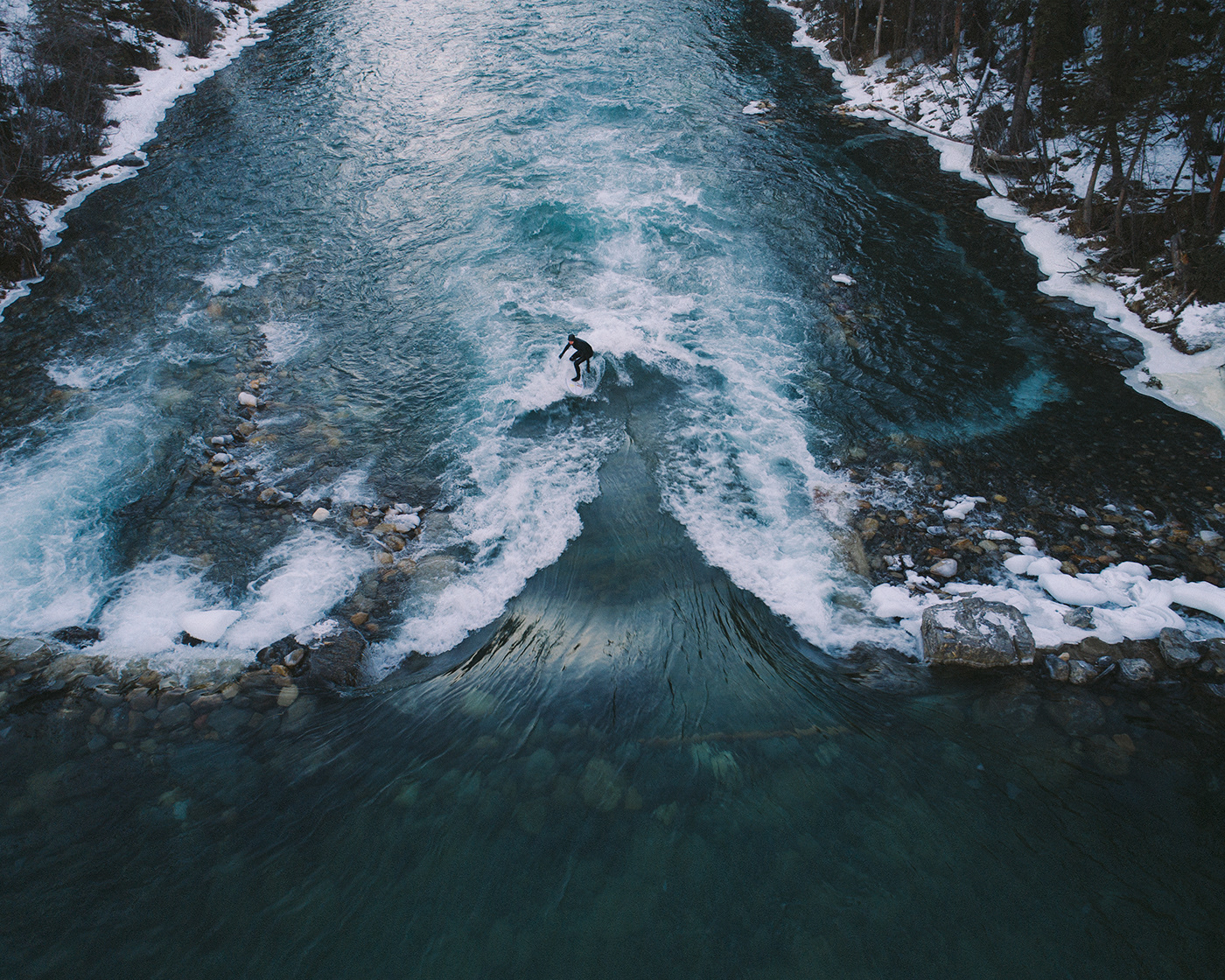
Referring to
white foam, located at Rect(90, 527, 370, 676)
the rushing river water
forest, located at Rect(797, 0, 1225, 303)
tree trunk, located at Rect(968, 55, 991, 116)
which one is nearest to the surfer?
the rushing river water

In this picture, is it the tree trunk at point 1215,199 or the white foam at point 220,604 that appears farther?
the tree trunk at point 1215,199

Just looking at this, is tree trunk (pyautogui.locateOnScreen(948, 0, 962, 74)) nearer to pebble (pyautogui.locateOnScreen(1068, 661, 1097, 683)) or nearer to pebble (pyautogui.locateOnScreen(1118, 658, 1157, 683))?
pebble (pyautogui.locateOnScreen(1118, 658, 1157, 683))

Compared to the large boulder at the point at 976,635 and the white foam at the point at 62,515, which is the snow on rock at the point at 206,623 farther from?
the large boulder at the point at 976,635

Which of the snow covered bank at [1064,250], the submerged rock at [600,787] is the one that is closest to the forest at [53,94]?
the submerged rock at [600,787]

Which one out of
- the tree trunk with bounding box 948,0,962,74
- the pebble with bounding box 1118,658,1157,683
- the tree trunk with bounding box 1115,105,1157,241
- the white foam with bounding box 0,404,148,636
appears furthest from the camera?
the tree trunk with bounding box 948,0,962,74

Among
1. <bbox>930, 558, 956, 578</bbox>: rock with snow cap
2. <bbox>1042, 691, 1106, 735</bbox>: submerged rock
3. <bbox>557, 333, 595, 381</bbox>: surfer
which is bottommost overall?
<bbox>1042, 691, 1106, 735</bbox>: submerged rock
